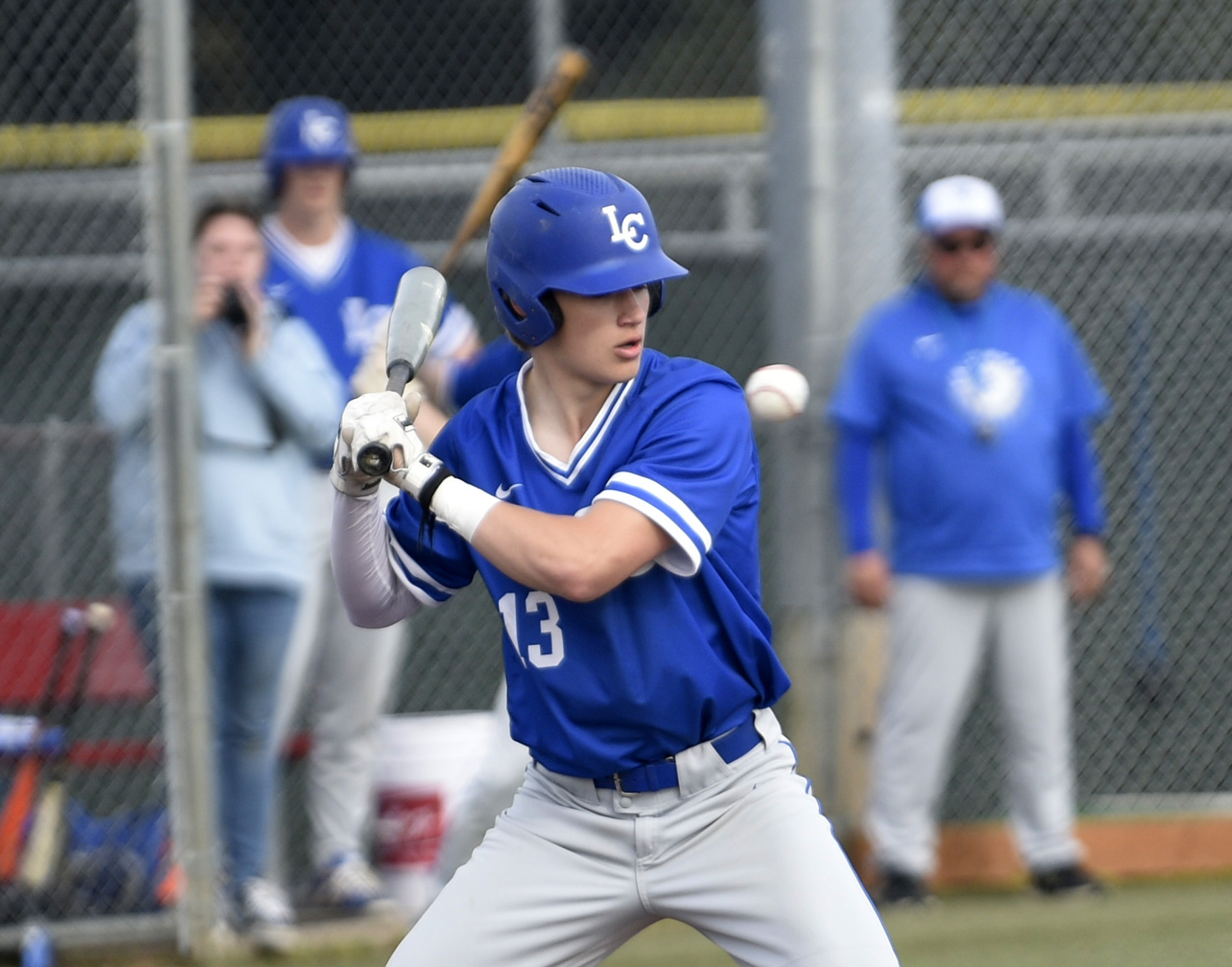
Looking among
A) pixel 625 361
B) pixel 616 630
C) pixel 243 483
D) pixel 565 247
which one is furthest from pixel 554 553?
pixel 243 483

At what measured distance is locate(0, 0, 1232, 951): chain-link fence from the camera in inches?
217

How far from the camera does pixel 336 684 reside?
470 cm

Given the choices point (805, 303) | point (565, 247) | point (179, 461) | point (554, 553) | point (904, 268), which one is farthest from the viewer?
→ point (904, 268)

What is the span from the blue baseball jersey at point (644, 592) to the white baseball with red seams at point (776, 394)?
215mm

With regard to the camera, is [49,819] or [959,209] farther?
[959,209]

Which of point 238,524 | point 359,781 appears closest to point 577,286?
point 238,524

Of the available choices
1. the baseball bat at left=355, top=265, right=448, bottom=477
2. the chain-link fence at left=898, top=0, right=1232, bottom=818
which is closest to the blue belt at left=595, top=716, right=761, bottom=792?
the baseball bat at left=355, top=265, right=448, bottom=477

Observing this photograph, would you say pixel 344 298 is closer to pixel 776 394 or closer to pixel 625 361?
pixel 776 394

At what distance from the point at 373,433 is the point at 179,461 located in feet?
6.82

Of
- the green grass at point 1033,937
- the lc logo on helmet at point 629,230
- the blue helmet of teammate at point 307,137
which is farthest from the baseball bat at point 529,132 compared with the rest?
the green grass at point 1033,937

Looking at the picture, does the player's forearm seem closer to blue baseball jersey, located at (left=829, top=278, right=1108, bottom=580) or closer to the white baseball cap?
blue baseball jersey, located at (left=829, top=278, right=1108, bottom=580)

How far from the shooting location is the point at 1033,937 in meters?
4.45

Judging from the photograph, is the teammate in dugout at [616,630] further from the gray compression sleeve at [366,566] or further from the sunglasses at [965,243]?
the sunglasses at [965,243]

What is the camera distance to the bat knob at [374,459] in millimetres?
2492
